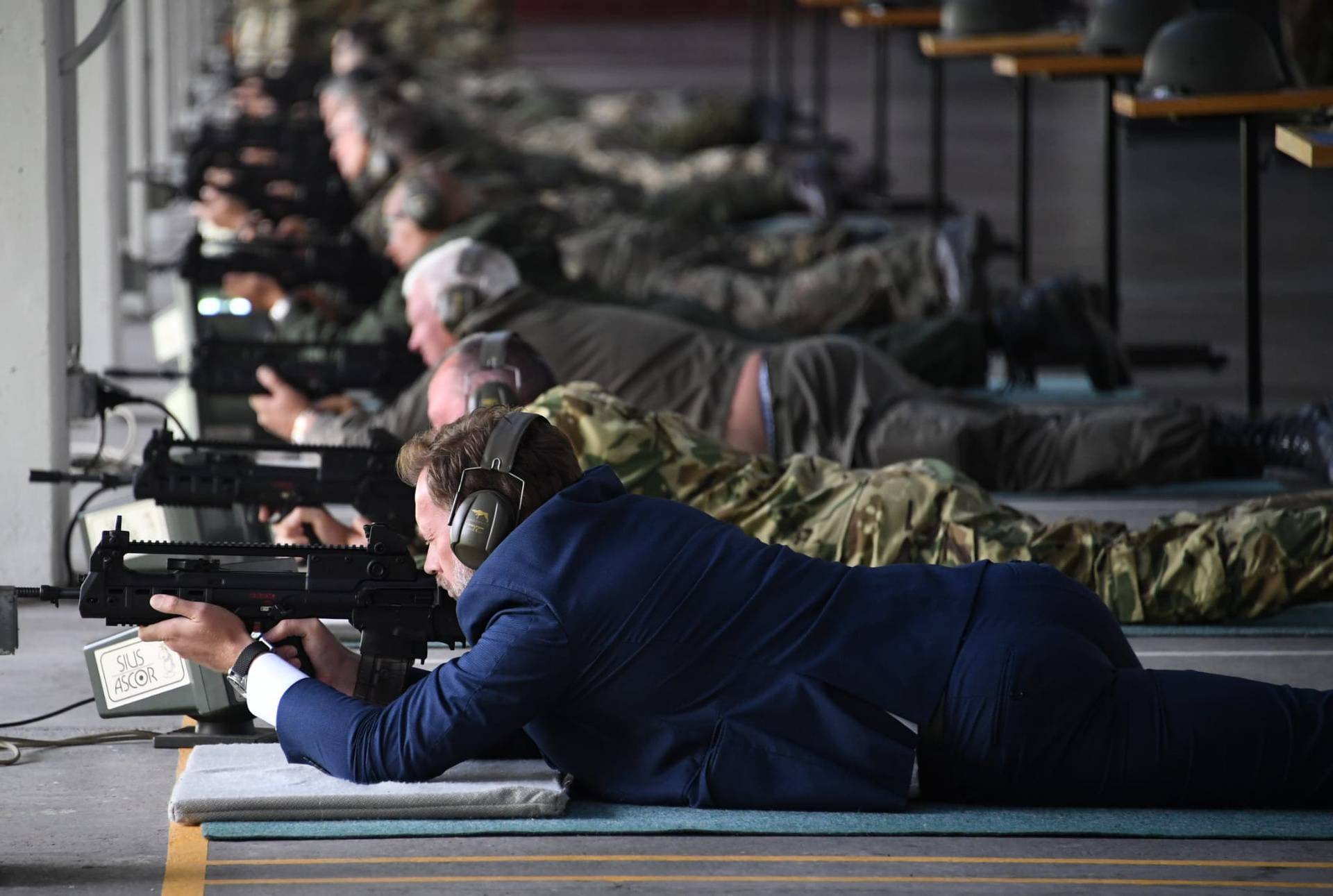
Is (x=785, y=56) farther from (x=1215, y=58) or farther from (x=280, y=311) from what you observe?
(x=1215, y=58)

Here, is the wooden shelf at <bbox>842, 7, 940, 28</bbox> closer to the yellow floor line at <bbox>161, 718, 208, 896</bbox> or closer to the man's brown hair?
the man's brown hair

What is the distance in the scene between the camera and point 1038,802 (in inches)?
142

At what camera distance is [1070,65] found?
8.77 m

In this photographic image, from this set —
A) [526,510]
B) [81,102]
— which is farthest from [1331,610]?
[81,102]

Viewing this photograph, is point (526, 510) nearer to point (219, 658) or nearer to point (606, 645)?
point (606, 645)

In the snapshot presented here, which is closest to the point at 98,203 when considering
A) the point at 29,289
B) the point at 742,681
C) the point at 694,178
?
the point at 29,289

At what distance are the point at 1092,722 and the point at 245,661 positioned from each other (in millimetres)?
1499

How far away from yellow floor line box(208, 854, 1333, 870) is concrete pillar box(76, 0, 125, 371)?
200 inches

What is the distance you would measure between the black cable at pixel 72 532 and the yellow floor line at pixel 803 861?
1947 millimetres

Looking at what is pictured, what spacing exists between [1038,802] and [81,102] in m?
6.44

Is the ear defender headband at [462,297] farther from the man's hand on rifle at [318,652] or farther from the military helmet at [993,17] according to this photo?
the military helmet at [993,17]

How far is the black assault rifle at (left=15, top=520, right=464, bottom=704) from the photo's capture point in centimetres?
360

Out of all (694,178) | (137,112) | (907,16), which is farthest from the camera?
(694,178)

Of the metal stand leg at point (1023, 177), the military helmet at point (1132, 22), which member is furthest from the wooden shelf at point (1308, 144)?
the metal stand leg at point (1023, 177)
